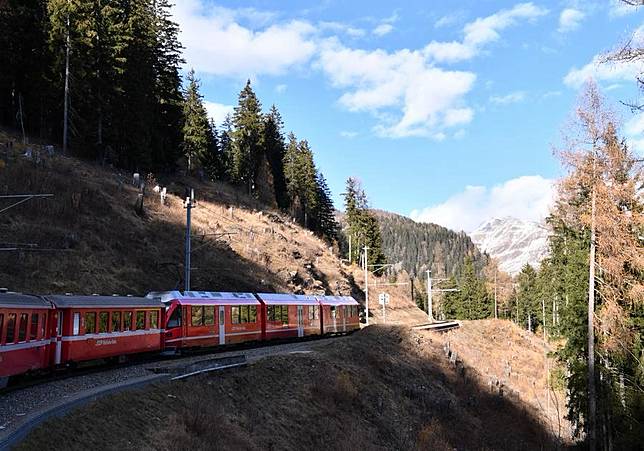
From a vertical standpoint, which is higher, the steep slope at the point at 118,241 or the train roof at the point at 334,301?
the steep slope at the point at 118,241

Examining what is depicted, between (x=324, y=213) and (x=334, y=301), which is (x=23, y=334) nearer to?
(x=334, y=301)

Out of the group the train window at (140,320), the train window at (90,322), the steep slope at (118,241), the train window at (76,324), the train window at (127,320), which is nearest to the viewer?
the train window at (76,324)

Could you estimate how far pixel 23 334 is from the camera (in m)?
15.2

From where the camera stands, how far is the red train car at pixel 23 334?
1422 cm

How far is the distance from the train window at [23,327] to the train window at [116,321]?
4360 millimetres

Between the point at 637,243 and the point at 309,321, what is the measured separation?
2035cm

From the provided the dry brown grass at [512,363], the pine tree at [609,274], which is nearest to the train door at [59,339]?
the pine tree at [609,274]

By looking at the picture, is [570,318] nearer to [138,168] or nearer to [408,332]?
[408,332]

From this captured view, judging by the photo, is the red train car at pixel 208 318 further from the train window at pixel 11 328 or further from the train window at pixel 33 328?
the train window at pixel 11 328

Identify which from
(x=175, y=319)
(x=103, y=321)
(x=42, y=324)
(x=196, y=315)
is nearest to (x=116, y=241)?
(x=196, y=315)

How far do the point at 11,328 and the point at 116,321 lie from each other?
540cm

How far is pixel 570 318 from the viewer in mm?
24031

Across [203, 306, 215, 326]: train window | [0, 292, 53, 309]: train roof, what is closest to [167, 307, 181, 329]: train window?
[203, 306, 215, 326]: train window

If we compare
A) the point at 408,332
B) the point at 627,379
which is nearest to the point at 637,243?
the point at 627,379
